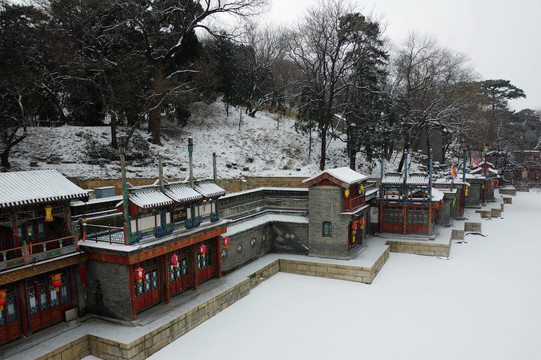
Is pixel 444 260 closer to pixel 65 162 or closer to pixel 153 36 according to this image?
pixel 65 162

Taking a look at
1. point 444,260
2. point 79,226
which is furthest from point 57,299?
point 444,260

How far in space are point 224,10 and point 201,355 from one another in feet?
86.6

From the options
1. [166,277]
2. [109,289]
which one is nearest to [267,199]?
[166,277]

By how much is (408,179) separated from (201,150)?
17.6 metres

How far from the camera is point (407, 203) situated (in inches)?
882

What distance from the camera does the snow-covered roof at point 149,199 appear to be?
1202 cm

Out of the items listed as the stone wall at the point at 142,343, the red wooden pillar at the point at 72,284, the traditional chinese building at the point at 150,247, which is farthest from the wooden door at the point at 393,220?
the red wooden pillar at the point at 72,284

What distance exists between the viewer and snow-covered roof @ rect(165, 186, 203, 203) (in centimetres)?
1351

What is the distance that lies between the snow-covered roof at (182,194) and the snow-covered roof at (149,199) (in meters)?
0.31

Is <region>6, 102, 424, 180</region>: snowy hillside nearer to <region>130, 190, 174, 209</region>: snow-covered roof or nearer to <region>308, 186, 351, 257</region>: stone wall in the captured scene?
<region>308, 186, 351, 257</region>: stone wall

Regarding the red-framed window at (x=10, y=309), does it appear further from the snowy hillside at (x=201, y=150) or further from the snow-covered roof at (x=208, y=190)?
the snowy hillside at (x=201, y=150)

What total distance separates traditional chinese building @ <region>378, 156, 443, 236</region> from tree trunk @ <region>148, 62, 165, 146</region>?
56.7ft

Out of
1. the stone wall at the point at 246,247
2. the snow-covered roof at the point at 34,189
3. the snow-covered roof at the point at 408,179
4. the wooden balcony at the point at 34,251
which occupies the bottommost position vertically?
the stone wall at the point at 246,247

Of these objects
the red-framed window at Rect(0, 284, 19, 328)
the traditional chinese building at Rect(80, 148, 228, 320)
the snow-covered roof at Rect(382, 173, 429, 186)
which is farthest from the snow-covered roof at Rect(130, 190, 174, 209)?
the snow-covered roof at Rect(382, 173, 429, 186)
